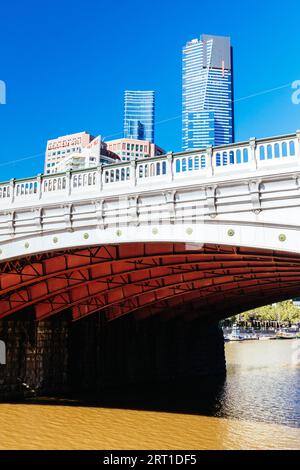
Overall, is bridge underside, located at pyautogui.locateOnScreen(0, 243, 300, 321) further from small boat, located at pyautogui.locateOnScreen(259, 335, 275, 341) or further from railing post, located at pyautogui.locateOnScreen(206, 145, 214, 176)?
small boat, located at pyautogui.locateOnScreen(259, 335, 275, 341)

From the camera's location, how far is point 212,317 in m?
48.1

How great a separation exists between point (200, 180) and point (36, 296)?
15728mm

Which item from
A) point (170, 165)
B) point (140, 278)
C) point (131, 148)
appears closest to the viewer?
point (170, 165)

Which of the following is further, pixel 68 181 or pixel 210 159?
pixel 68 181

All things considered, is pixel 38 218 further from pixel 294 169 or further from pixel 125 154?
pixel 125 154

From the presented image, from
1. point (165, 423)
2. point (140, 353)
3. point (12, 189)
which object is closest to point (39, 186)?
point (12, 189)

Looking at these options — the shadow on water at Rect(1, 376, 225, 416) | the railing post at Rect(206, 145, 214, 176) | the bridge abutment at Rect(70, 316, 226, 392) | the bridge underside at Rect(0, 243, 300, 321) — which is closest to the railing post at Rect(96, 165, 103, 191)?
the bridge underside at Rect(0, 243, 300, 321)

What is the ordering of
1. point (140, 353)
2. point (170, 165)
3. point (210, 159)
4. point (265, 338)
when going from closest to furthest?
point (210, 159) < point (170, 165) < point (140, 353) < point (265, 338)

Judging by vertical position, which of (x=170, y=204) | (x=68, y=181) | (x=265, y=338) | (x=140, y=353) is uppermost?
(x=68, y=181)

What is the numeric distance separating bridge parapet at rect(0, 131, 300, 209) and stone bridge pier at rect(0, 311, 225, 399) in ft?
37.3

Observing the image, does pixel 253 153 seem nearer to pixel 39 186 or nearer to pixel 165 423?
pixel 39 186

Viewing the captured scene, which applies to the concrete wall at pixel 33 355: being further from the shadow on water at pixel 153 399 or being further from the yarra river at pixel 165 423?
the yarra river at pixel 165 423

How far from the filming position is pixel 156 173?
18922mm

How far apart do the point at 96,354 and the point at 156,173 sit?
811 inches
